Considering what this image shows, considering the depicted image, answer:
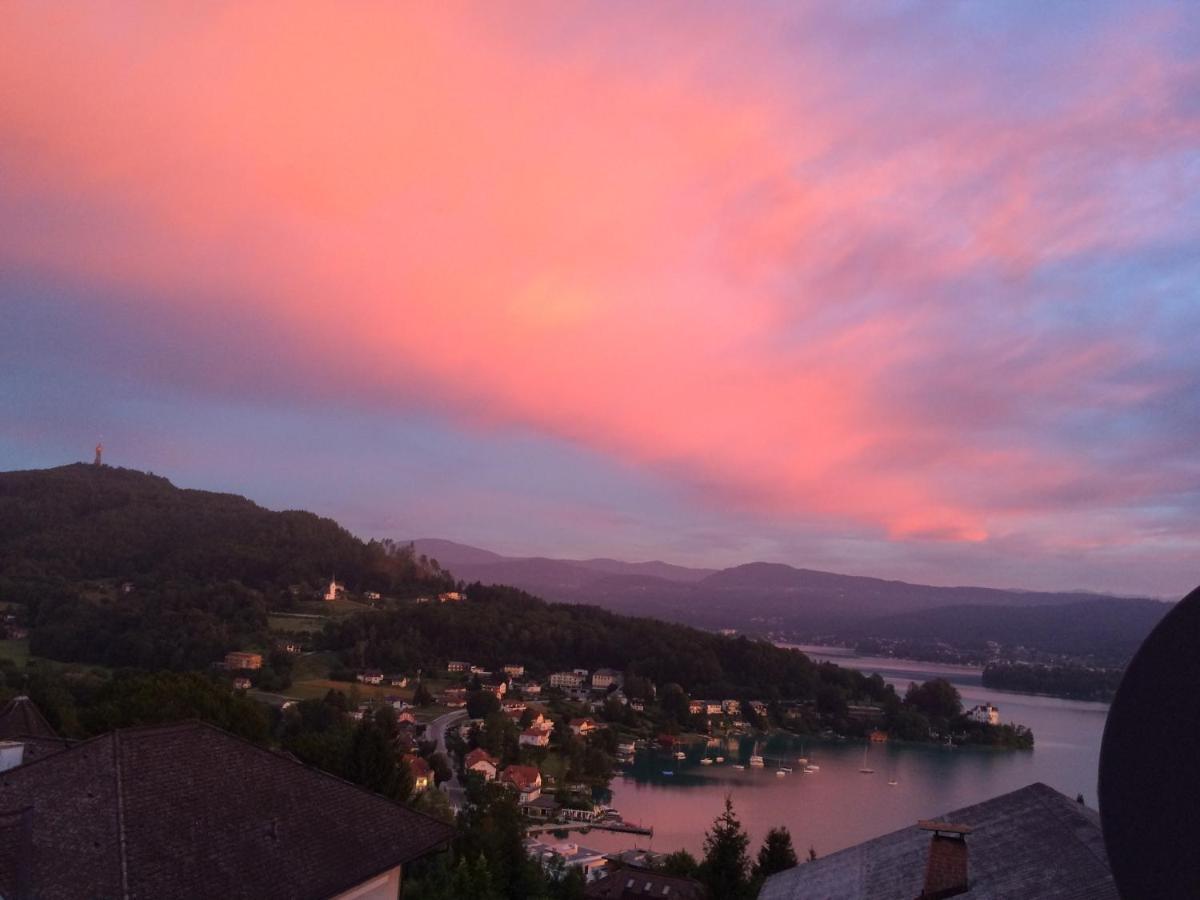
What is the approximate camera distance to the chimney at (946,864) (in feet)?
21.0

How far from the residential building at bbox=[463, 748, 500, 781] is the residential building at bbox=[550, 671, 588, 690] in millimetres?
30693

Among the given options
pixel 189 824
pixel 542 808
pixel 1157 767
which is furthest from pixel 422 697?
pixel 1157 767

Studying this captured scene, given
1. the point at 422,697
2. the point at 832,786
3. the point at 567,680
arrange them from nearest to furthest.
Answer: the point at 832,786 → the point at 422,697 → the point at 567,680

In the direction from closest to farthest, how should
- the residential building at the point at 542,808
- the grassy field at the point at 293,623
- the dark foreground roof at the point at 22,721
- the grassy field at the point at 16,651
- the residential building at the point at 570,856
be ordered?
the dark foreground roof at the point at 22,721, the residential building at the point at 570,856, the residential building at the point at 542,808, the grassy field at the point at 16,651, the grassy field at the point at 293,623

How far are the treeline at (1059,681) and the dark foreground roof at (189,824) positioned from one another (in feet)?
299

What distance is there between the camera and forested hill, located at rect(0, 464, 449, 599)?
242ft

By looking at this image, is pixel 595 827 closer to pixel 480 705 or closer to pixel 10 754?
pixel 480 705

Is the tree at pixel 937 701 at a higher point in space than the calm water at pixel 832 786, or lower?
higher

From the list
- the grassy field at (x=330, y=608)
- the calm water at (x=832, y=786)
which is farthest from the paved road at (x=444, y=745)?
the grassy field at (x=330, y=608)

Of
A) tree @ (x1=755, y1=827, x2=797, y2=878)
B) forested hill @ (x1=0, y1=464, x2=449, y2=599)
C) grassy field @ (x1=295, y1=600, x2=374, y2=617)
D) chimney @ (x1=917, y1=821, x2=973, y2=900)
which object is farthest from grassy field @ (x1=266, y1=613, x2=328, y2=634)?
chimney @ (x1=917, y1=821, x2=973, y2=900)

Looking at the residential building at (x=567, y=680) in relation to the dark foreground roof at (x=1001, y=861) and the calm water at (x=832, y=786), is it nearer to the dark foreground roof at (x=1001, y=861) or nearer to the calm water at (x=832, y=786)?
the calm water at (x=832, y=786)

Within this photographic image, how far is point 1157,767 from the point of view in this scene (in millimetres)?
2748

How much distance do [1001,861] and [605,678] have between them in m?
67.3

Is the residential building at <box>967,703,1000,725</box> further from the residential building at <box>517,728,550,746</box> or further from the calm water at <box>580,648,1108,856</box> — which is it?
the residential building at <box>517,728,550,746</box>
